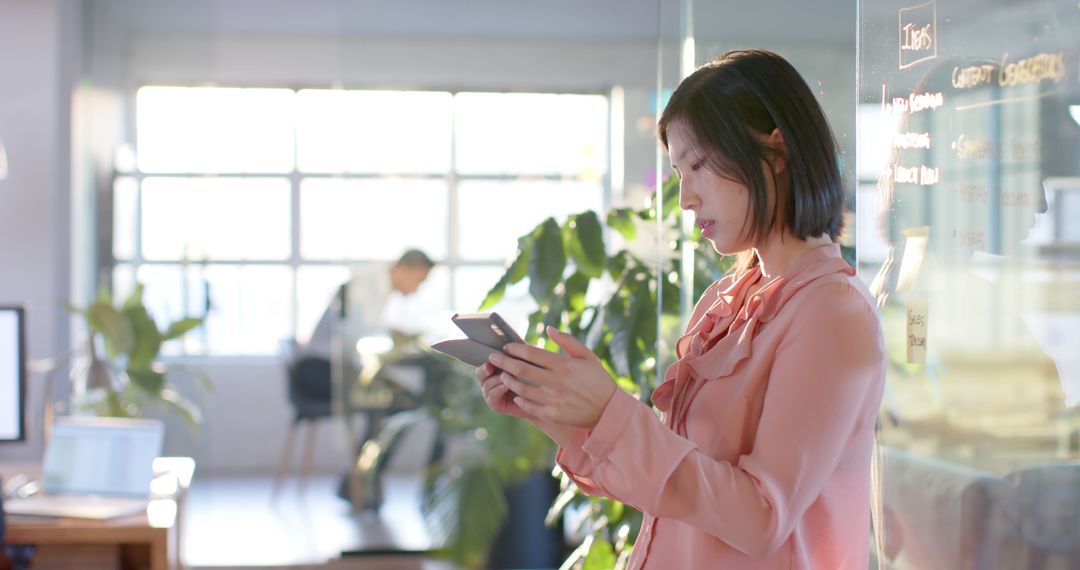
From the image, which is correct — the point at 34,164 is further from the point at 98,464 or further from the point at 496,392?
the point at 496,392

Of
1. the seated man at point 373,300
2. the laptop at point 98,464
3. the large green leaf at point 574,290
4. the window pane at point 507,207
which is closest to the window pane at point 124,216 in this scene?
the seated man at point 373,300

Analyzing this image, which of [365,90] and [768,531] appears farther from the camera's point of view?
[365,90]

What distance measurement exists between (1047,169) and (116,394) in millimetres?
3737

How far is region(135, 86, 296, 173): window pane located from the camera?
5.46 metres

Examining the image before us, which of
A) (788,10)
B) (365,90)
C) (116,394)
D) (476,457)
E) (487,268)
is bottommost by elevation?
(476,457)

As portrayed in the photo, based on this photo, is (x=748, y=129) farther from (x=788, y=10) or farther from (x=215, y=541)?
(x=215, y=541)

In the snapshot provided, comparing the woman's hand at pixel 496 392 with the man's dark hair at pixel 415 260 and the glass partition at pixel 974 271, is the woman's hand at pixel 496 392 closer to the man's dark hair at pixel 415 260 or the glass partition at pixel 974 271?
the glass partition at pixel 974 271

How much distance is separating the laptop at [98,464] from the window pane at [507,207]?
2.51m

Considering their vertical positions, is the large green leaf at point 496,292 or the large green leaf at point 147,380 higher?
the large green leaf at point 496,292

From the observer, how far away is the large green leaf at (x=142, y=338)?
480 centimetres

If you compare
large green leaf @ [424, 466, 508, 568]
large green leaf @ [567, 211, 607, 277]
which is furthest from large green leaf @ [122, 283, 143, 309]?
large green leaf @ [567, 211, 607, 277]

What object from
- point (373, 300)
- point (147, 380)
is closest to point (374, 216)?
point (373, 300)

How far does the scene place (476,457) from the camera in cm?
454

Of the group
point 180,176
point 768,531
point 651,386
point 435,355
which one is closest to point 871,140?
point 768,531
